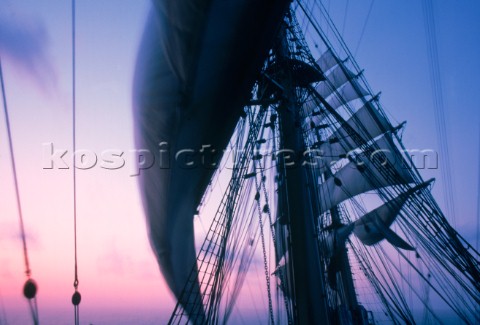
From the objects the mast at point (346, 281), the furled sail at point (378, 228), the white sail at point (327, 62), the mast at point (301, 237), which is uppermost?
the white sail at point (327, 62)

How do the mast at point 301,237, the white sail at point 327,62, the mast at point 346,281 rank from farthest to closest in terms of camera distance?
the white sail at point 327,62 < the mast at point 346,281 < the mast at point 301,237

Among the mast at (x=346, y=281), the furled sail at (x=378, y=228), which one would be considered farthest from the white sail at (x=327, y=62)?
the mast at (x=346, y=281)

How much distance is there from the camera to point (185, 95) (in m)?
4.95

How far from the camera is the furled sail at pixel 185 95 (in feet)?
14.0

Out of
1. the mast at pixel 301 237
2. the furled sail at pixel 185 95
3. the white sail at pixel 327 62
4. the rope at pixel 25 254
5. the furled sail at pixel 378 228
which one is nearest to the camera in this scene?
the rope at pixel 25 254

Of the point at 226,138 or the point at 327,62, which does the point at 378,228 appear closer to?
the point at 327,62

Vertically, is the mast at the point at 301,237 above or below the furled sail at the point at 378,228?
above

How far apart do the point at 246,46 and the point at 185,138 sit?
1978mm

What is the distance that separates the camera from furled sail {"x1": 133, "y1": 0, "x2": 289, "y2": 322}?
4.27m

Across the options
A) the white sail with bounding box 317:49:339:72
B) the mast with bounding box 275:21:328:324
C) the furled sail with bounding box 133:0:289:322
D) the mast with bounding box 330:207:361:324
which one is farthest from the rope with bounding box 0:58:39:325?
the white sail with bounding box 317:49:339:72

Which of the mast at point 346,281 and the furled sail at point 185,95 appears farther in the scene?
the mast at point 346,281

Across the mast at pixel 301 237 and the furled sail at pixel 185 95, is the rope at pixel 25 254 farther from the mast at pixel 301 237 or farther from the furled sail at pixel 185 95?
the mast at pixel 301 237

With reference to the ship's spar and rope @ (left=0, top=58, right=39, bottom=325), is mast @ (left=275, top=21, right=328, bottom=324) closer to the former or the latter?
the ship's spar

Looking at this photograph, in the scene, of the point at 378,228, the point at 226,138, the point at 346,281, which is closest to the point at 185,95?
the point at 226,138
